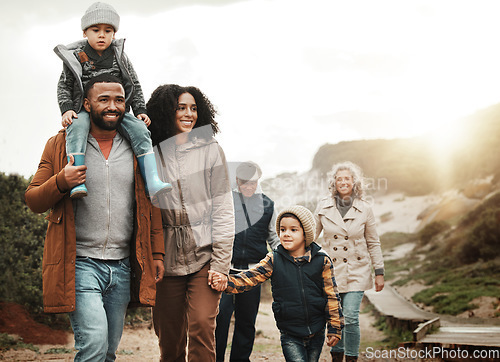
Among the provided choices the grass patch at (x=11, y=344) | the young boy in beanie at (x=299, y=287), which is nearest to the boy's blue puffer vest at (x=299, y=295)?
the young boy in beanie at (x=299, y=287)

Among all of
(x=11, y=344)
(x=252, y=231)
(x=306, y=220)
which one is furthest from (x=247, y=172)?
(x=11, y=344)

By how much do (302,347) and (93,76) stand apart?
2.40 m

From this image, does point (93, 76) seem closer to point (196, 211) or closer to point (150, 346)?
point (196, 211)

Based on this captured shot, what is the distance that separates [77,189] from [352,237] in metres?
3.59

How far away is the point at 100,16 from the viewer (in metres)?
3.86

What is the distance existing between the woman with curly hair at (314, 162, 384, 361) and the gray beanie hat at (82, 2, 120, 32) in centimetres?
316

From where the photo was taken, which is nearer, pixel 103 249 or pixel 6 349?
pixel 103 249

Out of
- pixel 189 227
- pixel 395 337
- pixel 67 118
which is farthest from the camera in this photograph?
pixel 395 337

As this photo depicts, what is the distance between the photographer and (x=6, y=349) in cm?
966

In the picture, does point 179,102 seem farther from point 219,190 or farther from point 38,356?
point 38,356

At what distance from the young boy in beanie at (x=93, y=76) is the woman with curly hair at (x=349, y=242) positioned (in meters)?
2.90

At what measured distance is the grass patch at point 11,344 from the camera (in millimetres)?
9766

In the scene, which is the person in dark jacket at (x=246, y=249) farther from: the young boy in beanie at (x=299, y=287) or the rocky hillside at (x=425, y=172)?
the rocky hillside at (x=425, y=172)

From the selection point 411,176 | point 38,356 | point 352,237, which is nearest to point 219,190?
point 352,237
